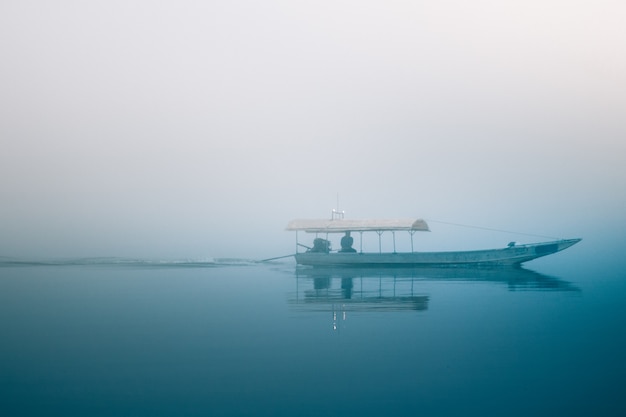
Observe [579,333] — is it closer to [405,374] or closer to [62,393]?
[405,374]

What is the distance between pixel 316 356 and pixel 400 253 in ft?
105

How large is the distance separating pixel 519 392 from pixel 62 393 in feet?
28.8

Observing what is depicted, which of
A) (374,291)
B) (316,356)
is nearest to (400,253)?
(374,291)

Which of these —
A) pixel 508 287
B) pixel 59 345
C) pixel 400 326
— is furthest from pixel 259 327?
pixel 508 287

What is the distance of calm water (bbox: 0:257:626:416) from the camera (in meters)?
10.6

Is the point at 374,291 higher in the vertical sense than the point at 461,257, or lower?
lower

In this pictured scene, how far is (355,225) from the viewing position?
1838 inches

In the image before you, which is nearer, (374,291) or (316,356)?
(316,356)

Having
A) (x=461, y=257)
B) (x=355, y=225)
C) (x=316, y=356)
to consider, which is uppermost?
(x=355, y=225)

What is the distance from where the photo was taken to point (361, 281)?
119 ft

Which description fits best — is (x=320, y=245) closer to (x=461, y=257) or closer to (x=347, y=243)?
(x=347, y=243)

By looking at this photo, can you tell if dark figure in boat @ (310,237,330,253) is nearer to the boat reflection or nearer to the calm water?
the boat reflection

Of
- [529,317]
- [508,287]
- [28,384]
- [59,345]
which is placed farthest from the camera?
[508,287]

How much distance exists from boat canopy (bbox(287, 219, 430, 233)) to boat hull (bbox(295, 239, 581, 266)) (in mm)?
2005
